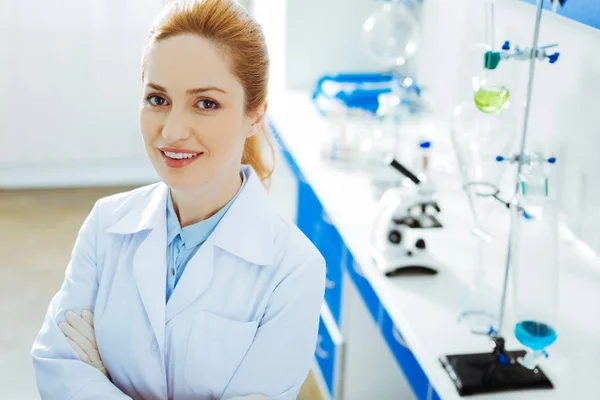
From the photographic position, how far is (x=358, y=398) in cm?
250

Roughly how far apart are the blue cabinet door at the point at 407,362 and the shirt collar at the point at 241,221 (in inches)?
18.4

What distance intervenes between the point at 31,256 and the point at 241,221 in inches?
109

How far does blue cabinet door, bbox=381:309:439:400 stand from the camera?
1647 mm

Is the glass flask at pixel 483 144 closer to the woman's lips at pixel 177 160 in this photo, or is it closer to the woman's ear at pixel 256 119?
the woman's ear at pixel 256 119

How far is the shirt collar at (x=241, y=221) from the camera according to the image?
147 cm

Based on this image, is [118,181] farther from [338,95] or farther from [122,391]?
[122,391]

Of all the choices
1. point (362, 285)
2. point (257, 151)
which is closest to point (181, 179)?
point (257, 151)

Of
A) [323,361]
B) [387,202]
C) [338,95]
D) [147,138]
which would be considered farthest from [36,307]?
[147,138]

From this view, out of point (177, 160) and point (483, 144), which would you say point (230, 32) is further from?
point (483, 144)

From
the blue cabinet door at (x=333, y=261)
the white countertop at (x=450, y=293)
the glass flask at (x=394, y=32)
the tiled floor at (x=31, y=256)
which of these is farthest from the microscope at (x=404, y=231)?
the glass flask at (x=394, y=32)

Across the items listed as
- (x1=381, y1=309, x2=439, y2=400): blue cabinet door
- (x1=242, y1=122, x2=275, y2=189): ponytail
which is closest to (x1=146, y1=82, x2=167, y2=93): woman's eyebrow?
(x1=242, y1=122, x2=275, y2=189): ponytail

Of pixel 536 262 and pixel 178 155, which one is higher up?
pixel 178 155

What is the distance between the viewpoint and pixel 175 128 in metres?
1.37

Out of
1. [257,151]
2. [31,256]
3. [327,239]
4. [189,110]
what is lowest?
[31,256]
